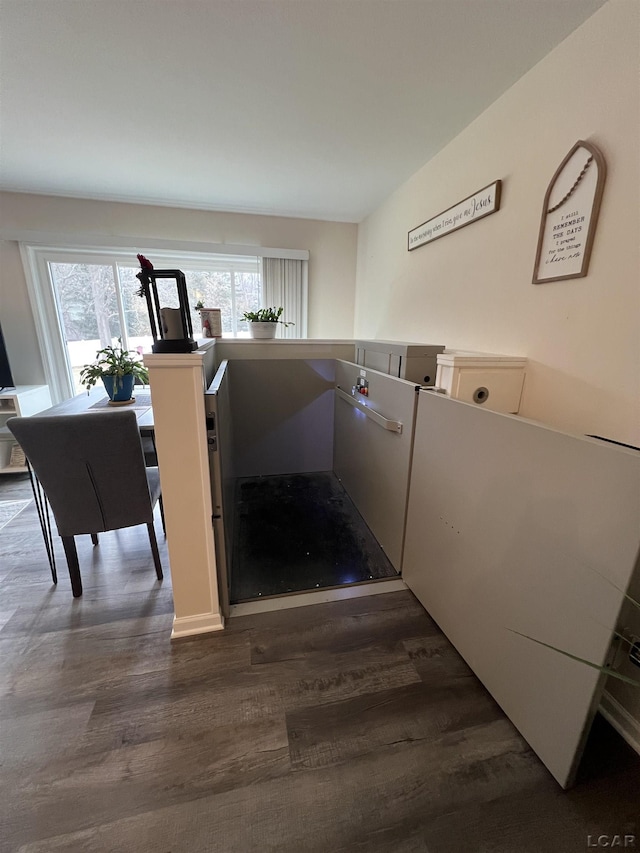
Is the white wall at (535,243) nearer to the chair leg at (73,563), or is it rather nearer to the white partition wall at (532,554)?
the white partition wall at (532,554)

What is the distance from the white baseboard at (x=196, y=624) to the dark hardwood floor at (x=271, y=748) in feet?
0.15

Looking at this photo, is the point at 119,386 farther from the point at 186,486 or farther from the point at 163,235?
the point at 163,235

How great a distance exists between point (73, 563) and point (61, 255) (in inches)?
127

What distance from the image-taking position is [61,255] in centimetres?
323

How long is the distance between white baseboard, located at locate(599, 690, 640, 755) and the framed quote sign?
158cm

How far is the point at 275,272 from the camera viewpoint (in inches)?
140

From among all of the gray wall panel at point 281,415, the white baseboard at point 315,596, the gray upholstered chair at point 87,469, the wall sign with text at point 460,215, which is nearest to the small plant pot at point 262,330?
the gray wall panel at point 281,415

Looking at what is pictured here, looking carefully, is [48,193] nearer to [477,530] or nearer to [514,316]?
[514,316]

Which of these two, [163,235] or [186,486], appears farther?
[163,235]

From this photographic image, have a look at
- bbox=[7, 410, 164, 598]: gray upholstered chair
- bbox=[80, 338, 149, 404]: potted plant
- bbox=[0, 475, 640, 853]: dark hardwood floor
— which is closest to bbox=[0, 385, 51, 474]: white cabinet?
bbox=[80, 338, 149, 404]: potted plant

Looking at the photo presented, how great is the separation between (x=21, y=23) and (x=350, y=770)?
299cm

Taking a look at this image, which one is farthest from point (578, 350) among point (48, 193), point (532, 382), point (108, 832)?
point (48, 193)

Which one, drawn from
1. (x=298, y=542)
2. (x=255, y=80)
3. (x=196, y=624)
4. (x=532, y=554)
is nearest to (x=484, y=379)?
(x=532, y=554)

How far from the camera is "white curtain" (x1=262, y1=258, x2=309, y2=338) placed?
3559 mm
